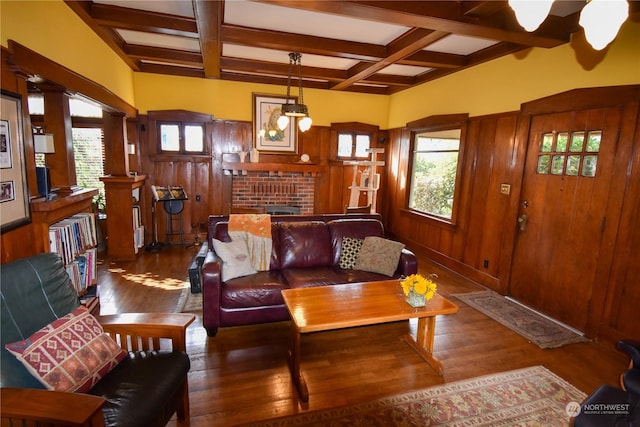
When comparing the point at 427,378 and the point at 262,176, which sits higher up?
the point at 262,176

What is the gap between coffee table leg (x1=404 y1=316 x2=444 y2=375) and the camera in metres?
2.41

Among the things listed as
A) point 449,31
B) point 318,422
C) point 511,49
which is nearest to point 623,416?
point 318,422

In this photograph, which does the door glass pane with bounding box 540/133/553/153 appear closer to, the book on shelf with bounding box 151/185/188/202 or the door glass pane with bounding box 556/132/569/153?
the door glass pane with bounding box 556/132/569/153

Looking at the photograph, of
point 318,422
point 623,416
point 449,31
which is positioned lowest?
point 318,422

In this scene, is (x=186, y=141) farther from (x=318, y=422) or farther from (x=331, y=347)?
(x=318, y=422)

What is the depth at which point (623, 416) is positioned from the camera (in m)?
1.51

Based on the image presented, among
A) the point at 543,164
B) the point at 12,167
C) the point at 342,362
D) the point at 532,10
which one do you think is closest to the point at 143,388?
the point at 342,362

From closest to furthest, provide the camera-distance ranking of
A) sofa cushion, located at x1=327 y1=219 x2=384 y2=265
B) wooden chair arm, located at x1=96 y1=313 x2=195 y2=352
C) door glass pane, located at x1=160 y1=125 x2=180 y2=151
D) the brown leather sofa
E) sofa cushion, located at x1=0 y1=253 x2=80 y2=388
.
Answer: sofa cushion, located at x1=0 y1=253 x2=80 y2=388
wooden chair arm, located at x1=96 y1=313 x2=195 y2=352
the brown leather sofa
sofa cushion, located at x1=327 y1=219 x2=384 y2=265
door glass pane, located at x1=160 y1=125 x2=180 y2=151

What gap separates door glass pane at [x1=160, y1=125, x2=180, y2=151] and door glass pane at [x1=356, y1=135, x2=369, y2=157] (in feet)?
10.4

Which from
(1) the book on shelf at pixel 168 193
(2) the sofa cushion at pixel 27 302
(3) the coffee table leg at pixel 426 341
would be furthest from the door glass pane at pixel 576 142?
(1) the book on shelf at pixel 168 193

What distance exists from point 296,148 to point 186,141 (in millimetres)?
1835

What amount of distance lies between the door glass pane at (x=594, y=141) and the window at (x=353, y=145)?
3.61m

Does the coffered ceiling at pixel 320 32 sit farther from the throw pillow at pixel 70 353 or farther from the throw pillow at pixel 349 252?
the throw pillow at pixel 70 353

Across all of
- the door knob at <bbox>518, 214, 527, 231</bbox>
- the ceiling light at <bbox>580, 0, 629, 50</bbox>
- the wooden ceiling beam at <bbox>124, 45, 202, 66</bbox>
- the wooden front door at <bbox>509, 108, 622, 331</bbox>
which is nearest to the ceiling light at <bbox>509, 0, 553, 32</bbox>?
the ceiling light at <bbox>580, 0, 629, 50</bbox>
